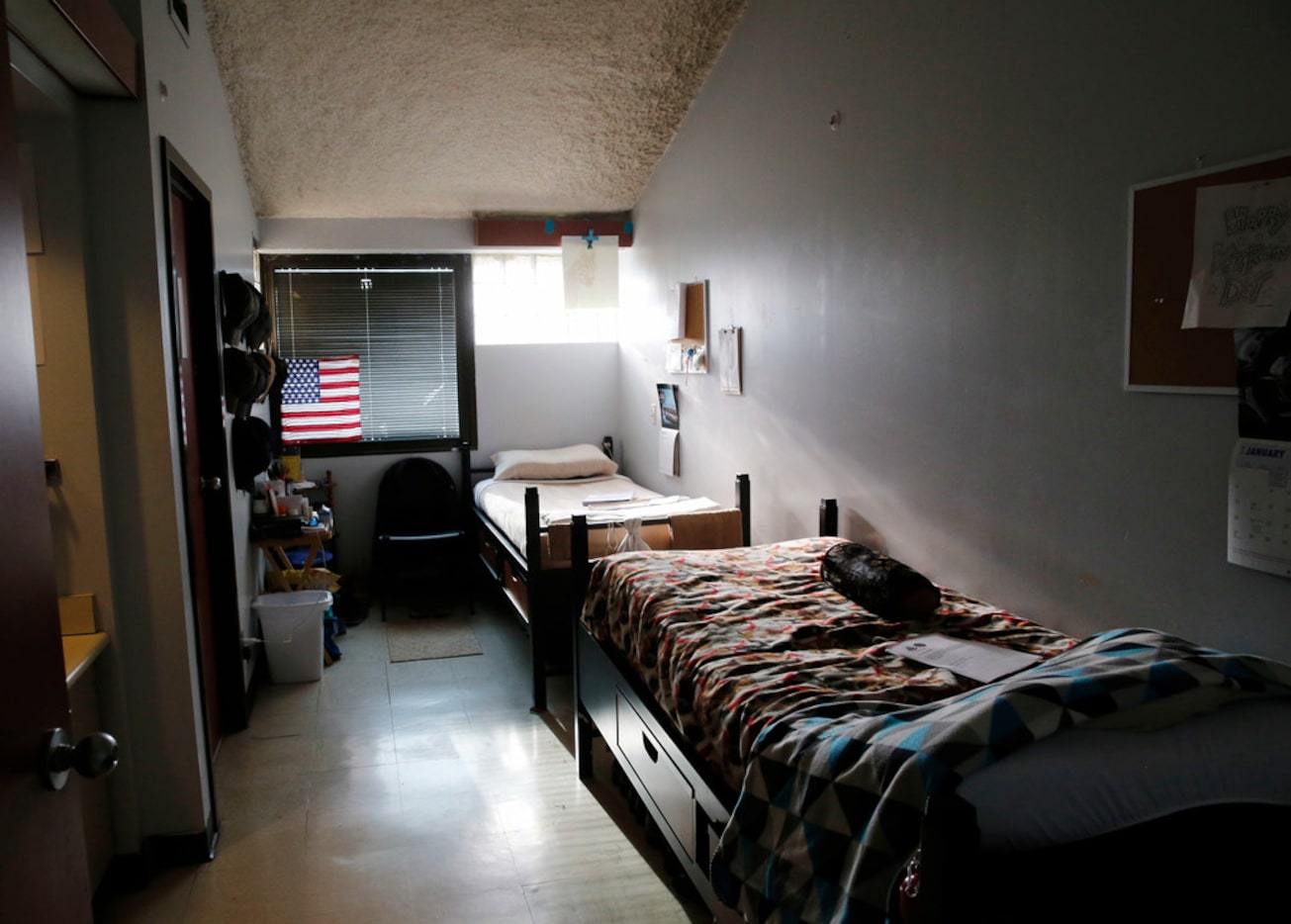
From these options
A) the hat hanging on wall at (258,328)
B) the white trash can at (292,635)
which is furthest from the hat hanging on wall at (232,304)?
the white trash can at (292,635)

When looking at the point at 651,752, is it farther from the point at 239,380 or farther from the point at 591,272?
the point at 591,272

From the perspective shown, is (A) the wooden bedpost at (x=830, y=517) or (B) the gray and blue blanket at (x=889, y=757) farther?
(A) the wooden bedpost at (x=830, y=517)

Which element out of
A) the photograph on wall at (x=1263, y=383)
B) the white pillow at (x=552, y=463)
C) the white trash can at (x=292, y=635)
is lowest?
the white trash can at (x=292, y=635)

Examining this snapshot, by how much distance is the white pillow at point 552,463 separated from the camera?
18.3ft

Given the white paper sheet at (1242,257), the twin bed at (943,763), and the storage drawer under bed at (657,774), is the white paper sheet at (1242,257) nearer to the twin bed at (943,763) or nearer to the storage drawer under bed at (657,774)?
the twin bed at (943,763)

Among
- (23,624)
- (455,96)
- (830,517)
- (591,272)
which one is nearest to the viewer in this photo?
(23,624)

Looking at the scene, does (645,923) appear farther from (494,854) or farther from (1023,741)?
(1023,741)

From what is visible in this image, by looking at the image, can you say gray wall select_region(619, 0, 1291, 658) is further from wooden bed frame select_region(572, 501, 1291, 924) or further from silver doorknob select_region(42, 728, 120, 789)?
silver doorknob select_region(42, 728, 120, 789)

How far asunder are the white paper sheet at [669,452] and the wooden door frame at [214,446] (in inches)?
88.8

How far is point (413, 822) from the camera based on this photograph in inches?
115

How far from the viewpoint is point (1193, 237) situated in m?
1.83

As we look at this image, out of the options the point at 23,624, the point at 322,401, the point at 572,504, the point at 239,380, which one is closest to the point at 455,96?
the point at 239,380

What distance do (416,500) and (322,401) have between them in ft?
2.70

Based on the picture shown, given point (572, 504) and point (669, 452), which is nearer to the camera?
point (572, 504)
